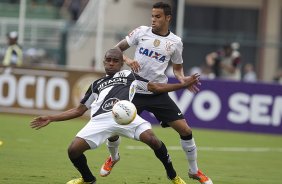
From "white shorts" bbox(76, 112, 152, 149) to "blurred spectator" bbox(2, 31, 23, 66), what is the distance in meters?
15.1

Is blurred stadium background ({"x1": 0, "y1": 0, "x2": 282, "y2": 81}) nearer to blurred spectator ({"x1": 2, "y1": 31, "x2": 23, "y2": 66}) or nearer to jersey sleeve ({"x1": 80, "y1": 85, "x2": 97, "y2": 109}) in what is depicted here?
blurred spectator ({"x1": 2, "y1": 31, "x2": 23, "y2": 66})

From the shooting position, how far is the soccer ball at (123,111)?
10688mm

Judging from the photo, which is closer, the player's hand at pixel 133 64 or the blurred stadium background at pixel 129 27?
the player's hand at pixel 133 64

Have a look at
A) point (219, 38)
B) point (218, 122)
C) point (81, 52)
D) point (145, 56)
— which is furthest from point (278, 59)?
point (145, 56)

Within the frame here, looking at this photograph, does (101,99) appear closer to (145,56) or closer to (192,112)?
(145,56)

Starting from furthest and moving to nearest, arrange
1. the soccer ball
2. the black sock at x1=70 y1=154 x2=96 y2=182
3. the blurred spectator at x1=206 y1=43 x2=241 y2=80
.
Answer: the blurred spectator at x1=206 y1=43 x2=241 y2=80 → the black sock at x1=70 y1=154 x2=96 y2=182 → the soccer ball

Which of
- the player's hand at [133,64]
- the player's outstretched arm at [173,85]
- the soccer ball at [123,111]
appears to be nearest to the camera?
the soccer ball at [123,111]

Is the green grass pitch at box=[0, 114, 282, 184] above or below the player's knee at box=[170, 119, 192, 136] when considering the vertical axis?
below

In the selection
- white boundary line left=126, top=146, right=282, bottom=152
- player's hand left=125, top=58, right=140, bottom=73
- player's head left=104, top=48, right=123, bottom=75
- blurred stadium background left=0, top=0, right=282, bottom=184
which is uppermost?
player's head left=104, top=48, right=123, bottom=75

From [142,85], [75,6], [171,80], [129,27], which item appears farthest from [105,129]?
[75,6]

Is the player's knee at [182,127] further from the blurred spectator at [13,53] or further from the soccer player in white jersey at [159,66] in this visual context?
the blurred spectator at [13,53]

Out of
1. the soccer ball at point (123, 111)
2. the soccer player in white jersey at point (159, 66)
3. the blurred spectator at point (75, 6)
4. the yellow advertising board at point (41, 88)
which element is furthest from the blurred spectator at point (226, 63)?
the soccer ball at point (123, 111)

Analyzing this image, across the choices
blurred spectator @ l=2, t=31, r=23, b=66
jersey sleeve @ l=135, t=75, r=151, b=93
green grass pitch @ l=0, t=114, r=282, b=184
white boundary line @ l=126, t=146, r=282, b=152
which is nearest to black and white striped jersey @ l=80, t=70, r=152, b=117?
jersey sleeve @ l=135, t=75, r=151, b=93

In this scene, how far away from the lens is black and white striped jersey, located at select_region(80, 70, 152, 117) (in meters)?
11.1
